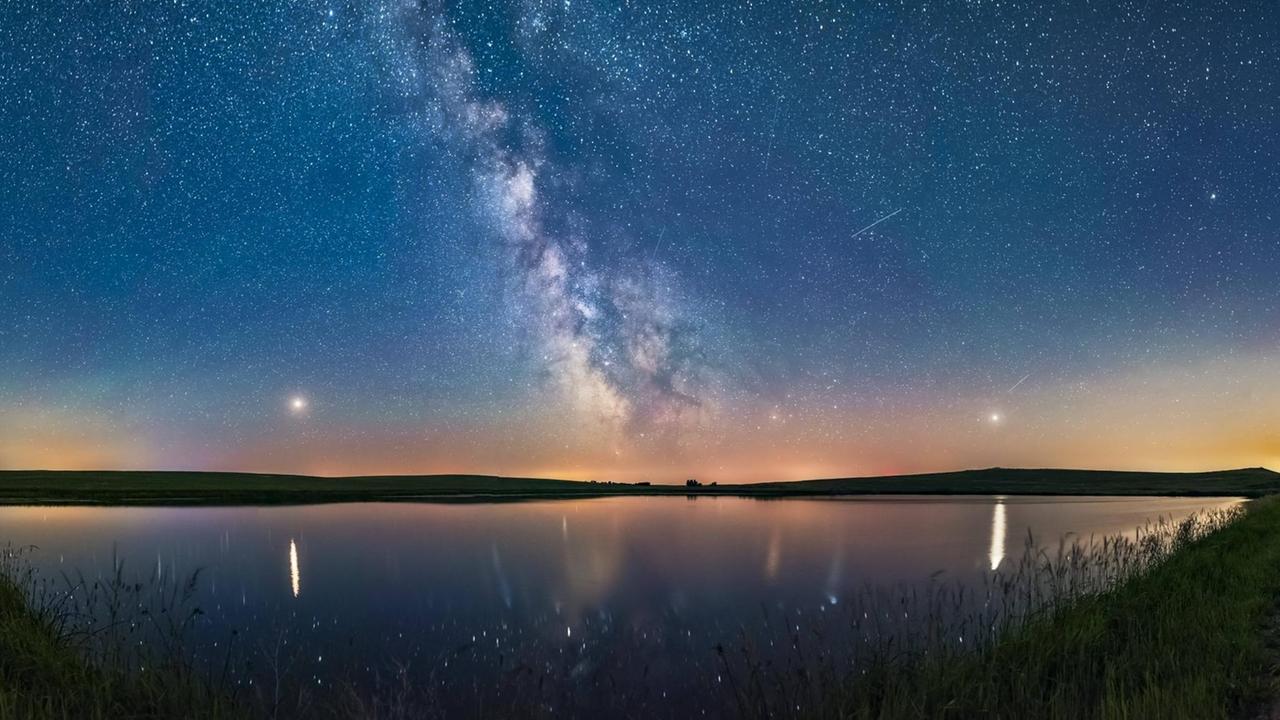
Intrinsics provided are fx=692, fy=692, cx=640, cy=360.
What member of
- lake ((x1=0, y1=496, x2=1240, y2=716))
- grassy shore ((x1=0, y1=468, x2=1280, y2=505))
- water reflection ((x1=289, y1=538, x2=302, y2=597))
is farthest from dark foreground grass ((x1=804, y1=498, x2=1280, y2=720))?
grassy shore ((x1=0, y1=468, x2=1280, y2=505))

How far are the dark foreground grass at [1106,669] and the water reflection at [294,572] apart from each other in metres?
15.4

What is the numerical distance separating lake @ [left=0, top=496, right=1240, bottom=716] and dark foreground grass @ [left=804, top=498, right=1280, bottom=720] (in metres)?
2.60

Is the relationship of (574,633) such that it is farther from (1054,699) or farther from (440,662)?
(1054,699)

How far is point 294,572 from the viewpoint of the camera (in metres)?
21.1

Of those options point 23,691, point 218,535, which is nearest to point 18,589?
point 23,691

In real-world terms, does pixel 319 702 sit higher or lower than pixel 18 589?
lower

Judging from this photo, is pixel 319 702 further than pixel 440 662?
No

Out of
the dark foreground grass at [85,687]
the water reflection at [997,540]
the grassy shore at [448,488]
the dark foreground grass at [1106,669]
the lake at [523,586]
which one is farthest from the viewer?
the grassy shore at [448,488]

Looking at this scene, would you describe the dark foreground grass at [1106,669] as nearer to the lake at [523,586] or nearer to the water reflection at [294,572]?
the lake at [523,586]

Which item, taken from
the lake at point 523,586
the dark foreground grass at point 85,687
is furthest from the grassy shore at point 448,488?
the dark foreground grass at point 85,687

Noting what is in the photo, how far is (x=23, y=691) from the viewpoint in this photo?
7.90 metres

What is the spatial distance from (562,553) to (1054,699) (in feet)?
70.7

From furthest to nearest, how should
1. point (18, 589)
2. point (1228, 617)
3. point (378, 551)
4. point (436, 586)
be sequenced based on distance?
point (378, 551) → point (436, 586) → point (18, 589) → point (1228, 617)

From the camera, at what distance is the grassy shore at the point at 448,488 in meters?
66.5
